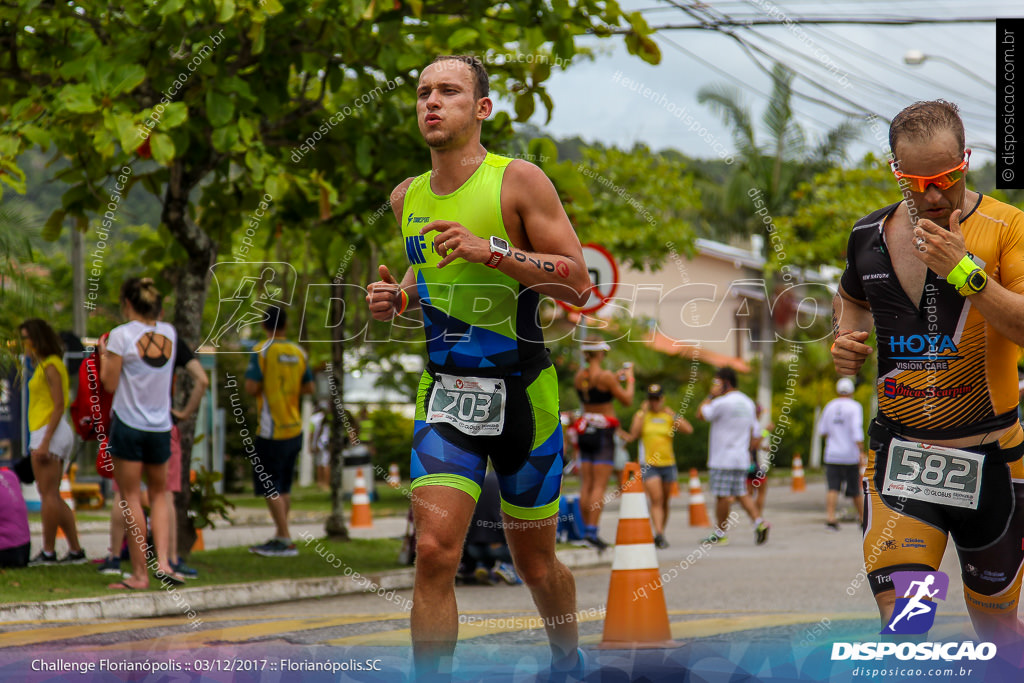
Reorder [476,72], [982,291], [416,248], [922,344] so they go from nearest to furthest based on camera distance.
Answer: [982,291], [922,344], [416,248], [476,72]

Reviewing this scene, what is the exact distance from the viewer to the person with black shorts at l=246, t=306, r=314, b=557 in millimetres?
9656

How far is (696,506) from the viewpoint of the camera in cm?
1673

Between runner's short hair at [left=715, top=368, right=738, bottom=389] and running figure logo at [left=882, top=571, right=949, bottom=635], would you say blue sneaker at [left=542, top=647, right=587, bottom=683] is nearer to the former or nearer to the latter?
running figure logo at [left=882, top=571, right=949, bottom=635]

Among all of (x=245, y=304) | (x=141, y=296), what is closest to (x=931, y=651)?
(x=141, y=296)

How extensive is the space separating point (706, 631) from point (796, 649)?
1142 mm

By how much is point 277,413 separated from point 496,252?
625cm

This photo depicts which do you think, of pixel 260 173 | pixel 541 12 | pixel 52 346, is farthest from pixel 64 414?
pixel 541 12

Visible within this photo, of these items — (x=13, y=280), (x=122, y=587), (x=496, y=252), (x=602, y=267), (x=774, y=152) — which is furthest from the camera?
(x=774, y=152)

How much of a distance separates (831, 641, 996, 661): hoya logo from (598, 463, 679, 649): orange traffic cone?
6.57 feet

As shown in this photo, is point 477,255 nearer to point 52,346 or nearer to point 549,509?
point 549,509

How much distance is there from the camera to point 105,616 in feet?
22.6

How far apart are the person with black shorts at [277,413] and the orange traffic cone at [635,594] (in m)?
4.34

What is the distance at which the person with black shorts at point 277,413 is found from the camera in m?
9.66

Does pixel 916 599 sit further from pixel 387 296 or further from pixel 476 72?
pixel 476 72
